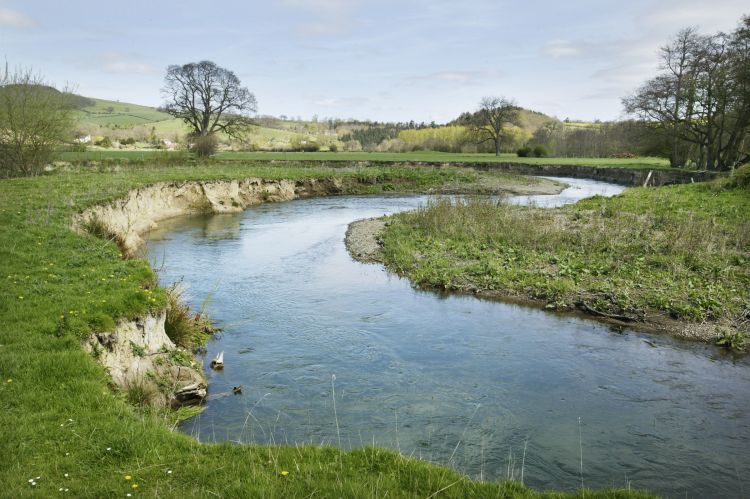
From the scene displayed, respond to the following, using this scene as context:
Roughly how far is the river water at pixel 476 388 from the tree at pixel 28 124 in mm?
19814

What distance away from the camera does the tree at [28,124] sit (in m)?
28.7

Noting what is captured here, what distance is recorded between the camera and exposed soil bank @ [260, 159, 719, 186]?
145 ft

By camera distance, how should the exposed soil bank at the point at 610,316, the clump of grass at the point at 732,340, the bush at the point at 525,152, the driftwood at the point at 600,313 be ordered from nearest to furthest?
the clump of grass at the point at 732,340 < the exposed soil bank at the point at 610,316 < the driftwood at the point at 600,313 < the bush at the point at 525,152

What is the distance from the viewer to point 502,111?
87.7 meters

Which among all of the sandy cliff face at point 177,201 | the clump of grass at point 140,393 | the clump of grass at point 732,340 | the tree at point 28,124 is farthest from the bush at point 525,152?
the clump of grass at point 140,393

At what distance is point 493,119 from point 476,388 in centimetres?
8601

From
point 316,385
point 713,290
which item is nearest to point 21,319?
point 316,385

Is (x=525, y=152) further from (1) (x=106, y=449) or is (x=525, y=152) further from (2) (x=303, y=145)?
(1) (x=106, y=449)

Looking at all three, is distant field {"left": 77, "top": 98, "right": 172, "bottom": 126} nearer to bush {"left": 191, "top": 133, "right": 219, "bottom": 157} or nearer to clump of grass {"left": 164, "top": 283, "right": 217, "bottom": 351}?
bush {"left": 191, "top": 133, "right": 219, "bottom": 157}

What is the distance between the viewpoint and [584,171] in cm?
6181

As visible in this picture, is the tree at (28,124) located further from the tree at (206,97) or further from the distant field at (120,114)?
the distant field at (120,114)

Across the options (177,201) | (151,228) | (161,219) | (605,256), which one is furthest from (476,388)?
(177,201)

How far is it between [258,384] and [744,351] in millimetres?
9779

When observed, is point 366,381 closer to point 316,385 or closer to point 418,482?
point 316,385
